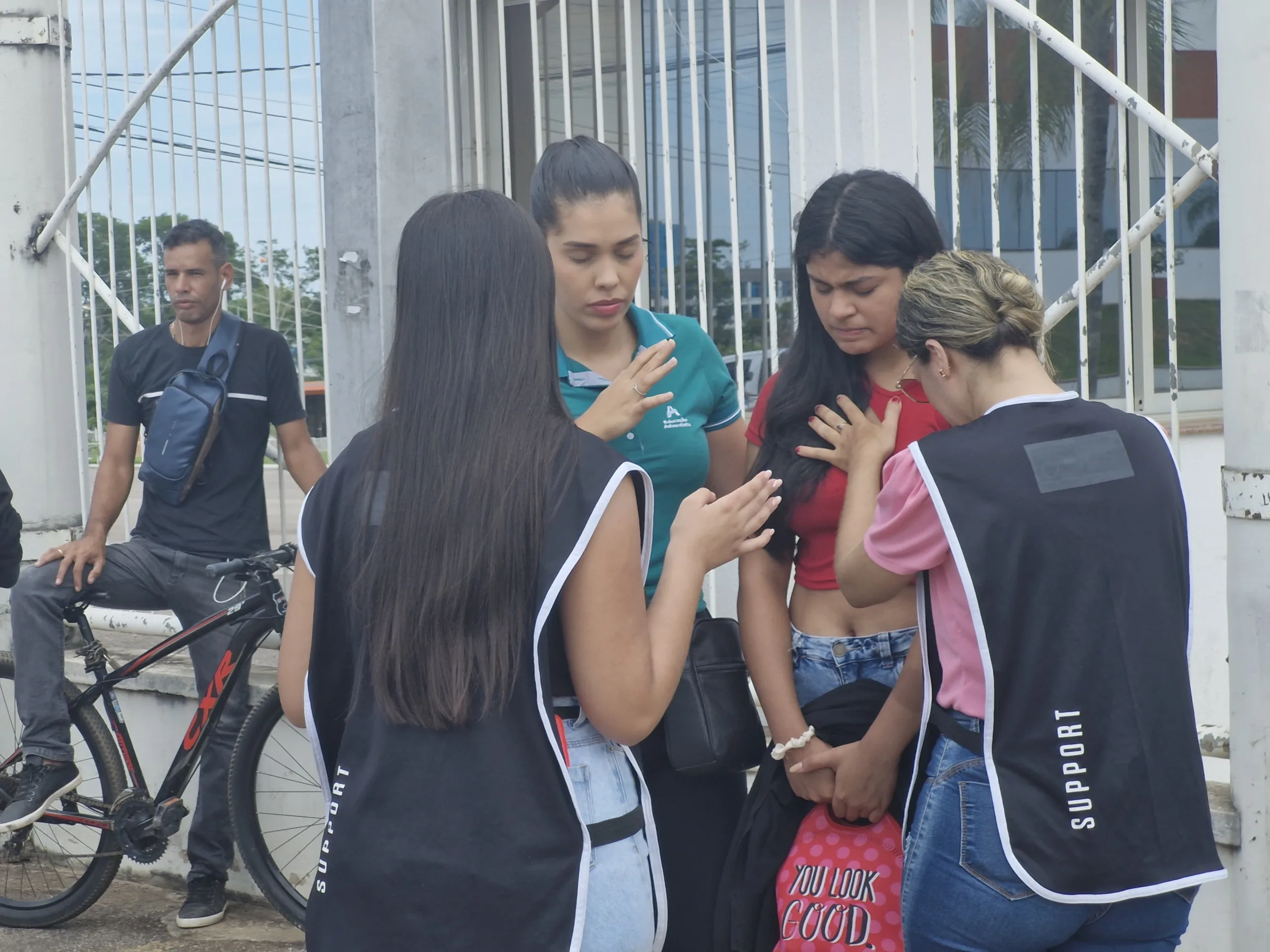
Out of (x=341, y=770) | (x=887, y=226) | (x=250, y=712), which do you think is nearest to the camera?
(x=341, y=770)

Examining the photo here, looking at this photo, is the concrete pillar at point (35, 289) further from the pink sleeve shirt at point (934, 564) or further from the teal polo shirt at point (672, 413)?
the pink sleeve shirt at point (934, 564)

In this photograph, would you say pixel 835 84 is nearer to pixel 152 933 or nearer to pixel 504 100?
pixel 504 100

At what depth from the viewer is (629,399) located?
2146 mm

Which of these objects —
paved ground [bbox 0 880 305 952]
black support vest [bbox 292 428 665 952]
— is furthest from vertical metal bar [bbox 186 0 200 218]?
black support vest [bbox 292 428 665 952]

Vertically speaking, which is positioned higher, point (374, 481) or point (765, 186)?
point (765, 186)

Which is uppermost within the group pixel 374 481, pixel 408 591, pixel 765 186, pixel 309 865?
pixel 765 186

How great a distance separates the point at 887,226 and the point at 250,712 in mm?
2465

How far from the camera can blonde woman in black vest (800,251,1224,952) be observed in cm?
171

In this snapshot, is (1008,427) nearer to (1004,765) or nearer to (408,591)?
(1004,765)

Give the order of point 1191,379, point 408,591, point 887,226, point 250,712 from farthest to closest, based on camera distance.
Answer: point 1191,379, point 250,712, point 887,226, point 408,591

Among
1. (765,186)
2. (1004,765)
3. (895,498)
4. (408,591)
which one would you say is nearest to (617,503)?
(408,591)

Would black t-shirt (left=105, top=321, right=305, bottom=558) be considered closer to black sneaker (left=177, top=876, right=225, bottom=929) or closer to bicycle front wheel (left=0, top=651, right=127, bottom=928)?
bicycle front wheel (left=0, top=651, right=127, bottom=928)

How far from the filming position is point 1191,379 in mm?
4785

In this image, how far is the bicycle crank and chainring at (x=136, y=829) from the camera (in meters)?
3.85
